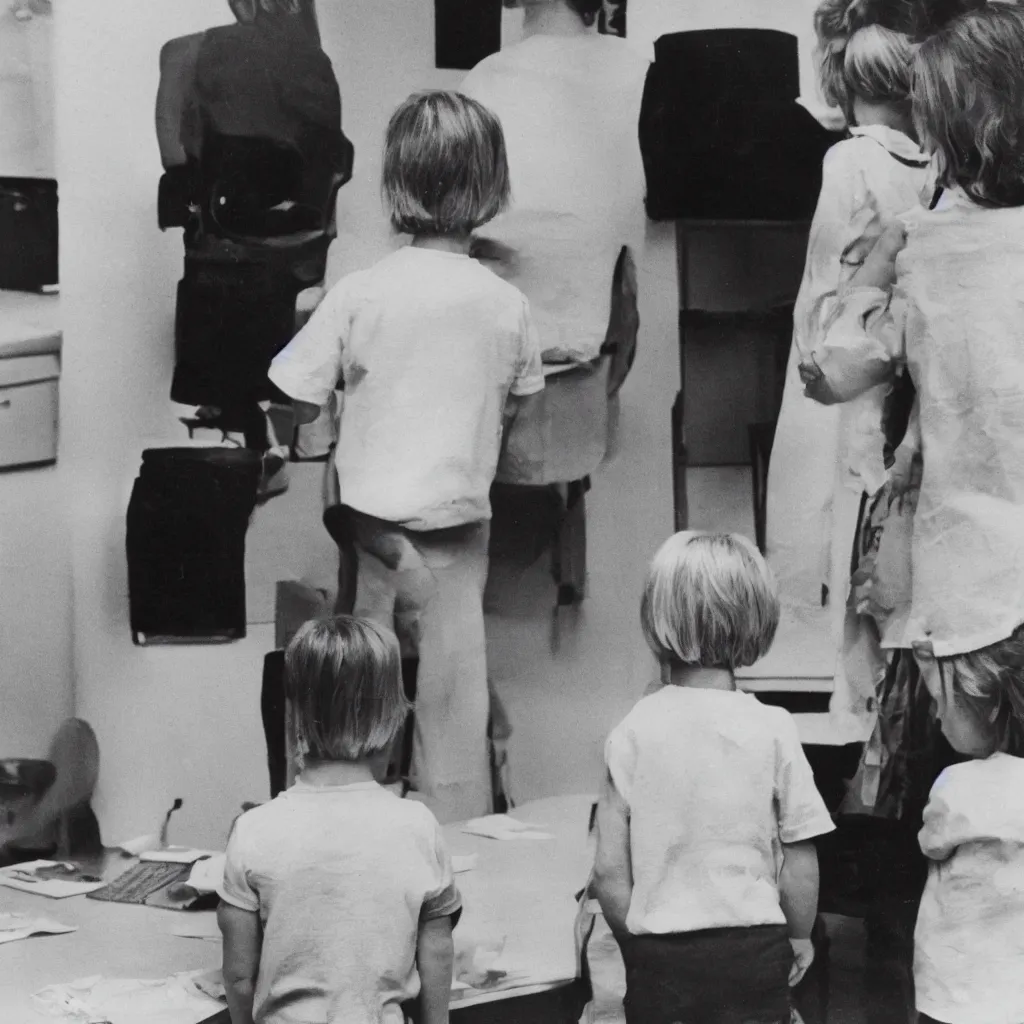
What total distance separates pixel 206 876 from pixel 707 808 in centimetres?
119

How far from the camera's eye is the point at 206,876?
320cm

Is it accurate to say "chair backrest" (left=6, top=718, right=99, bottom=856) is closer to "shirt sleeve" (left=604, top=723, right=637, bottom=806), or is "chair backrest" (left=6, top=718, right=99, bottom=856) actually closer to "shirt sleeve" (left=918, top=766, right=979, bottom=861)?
"shirt sleeve" (left=604, top=723, right=637, bottom=806)

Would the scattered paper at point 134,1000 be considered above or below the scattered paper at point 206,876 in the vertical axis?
below

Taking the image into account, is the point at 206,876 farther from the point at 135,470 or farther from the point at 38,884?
the point at 135,470

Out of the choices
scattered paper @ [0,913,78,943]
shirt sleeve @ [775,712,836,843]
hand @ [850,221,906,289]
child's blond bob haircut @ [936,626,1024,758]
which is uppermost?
hand @ [850,221,906,289]

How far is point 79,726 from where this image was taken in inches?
138

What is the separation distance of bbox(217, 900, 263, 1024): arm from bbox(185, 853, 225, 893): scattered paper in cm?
70

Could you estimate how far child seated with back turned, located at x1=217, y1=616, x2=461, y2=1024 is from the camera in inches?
93.6

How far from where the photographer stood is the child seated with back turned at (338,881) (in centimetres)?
238

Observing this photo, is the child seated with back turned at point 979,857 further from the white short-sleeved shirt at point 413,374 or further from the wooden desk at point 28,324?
the wooden desk at point 28,324

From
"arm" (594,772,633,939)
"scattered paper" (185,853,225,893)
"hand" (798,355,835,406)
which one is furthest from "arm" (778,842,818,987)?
"scattered paper" (185,853,225,893)

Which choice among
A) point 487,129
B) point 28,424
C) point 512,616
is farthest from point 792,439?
point 28,424

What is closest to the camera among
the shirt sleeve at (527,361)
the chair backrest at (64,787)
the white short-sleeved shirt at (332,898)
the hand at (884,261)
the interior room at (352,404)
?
the white short-sleeved shirt at (332,898)

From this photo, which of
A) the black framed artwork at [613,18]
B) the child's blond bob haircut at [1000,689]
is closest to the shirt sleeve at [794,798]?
the child's blond bob haircut at [1000,689]
